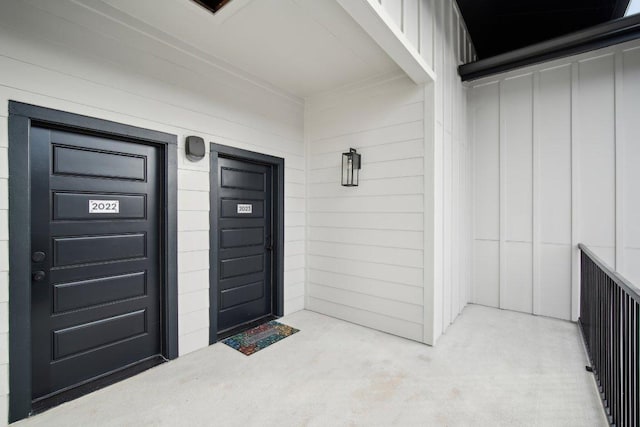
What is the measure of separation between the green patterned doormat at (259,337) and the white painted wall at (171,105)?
13.0 inches

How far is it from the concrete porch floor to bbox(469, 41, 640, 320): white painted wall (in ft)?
3.04

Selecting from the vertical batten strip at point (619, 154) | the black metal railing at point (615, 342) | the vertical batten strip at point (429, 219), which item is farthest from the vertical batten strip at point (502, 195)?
the vertical batten strip at point (429, 219)

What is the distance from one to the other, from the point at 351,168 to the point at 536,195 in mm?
2453

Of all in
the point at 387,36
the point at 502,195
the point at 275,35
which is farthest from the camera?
the point at 502,195

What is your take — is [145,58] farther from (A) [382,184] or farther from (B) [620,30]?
(B) [620,30]

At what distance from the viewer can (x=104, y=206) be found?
2342 millimetres

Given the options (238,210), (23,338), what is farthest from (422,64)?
(23,338)

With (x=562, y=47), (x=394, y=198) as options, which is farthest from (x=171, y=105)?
(x=562, y=47)

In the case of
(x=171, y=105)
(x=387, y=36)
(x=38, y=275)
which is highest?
(x=387, y=36)

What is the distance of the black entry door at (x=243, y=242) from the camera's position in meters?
3.17

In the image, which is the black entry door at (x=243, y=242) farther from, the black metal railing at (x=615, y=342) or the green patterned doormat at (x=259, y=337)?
the black metal railing at (x=615, y=342)

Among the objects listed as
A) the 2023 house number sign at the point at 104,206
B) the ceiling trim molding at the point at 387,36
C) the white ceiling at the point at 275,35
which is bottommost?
the 2023 house number sign at the point at 104,206

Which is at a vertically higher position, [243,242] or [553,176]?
[553,176]

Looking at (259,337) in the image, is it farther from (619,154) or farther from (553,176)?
(619,154)
